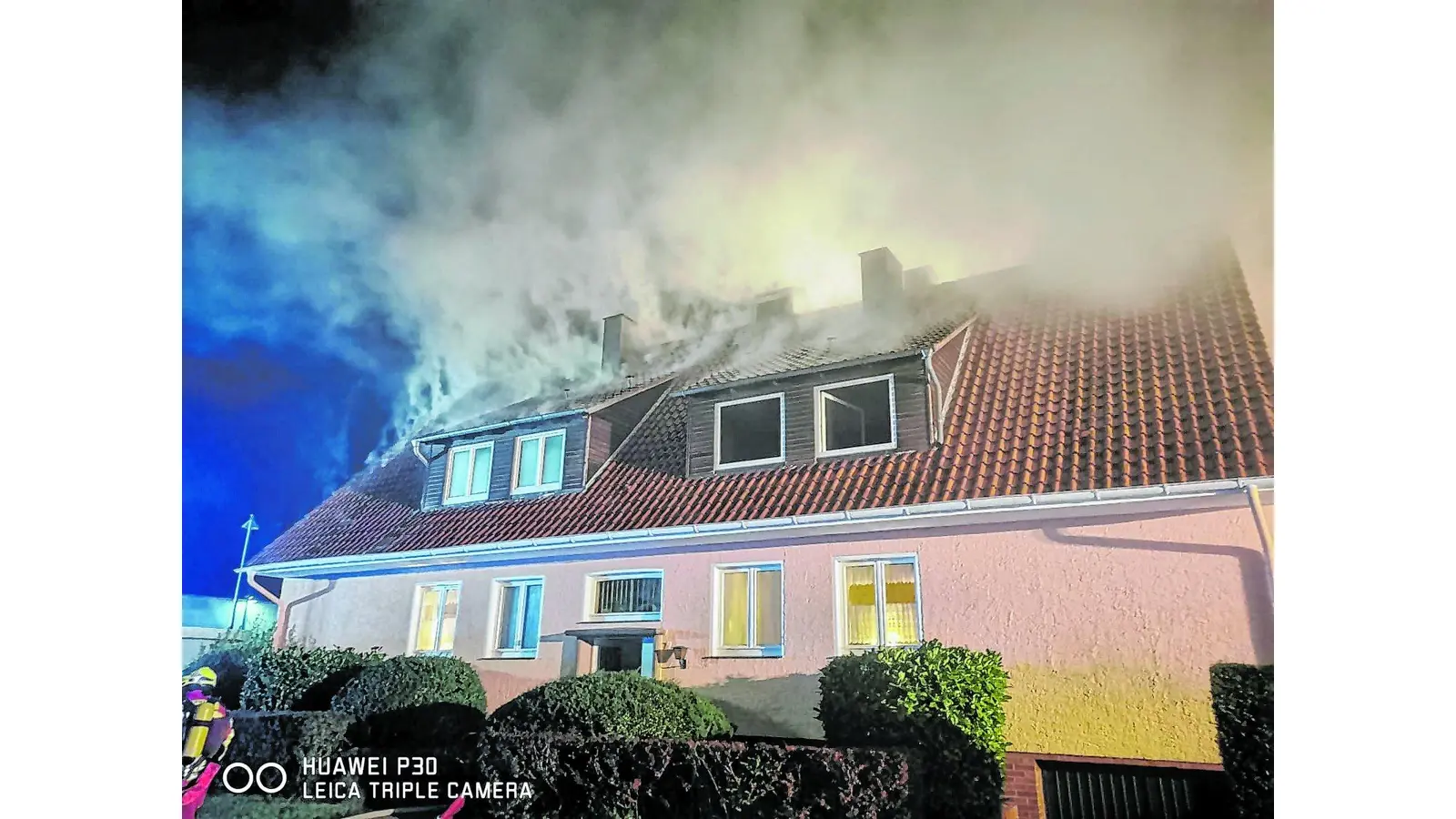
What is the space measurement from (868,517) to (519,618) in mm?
1450

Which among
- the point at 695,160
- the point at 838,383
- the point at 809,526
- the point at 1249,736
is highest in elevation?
the point at 695,160

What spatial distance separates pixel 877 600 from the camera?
3375mm

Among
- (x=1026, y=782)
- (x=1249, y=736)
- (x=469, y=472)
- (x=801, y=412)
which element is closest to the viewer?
(x=1249, y=736)

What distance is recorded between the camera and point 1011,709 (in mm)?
3115

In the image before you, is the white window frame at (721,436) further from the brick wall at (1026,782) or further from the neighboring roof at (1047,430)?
the brick wall at (1026,782)

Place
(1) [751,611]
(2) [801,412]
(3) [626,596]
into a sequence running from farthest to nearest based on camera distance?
(3) [626,596]
(2) [801,412]
(1) [751,611]

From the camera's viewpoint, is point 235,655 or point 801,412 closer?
point 801,412

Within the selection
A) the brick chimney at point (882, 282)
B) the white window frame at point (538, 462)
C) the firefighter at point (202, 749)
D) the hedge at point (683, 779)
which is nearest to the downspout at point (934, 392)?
the brick chimney at point (882, 282)

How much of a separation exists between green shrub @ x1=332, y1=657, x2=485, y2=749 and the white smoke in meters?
1.03

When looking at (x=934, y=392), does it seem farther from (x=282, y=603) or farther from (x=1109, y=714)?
(x=282, y=603)

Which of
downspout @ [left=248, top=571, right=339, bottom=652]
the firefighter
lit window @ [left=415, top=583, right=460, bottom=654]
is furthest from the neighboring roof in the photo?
the firefighter

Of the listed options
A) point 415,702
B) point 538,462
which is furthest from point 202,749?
point 538,462
